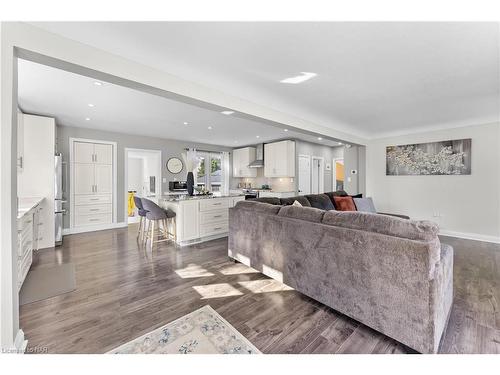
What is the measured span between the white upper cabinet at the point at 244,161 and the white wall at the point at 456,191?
3771 mm

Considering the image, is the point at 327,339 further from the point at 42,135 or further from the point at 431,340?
the point at 42,135

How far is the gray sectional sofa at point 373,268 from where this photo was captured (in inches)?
56.2

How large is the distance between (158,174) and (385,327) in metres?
6.19

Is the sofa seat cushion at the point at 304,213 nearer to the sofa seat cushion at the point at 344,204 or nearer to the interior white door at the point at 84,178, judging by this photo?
the sofa seat cushion at the point at 344,204

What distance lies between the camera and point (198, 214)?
4164 millimetres

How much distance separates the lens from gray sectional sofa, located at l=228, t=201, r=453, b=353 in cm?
143

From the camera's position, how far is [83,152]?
5.12 meters

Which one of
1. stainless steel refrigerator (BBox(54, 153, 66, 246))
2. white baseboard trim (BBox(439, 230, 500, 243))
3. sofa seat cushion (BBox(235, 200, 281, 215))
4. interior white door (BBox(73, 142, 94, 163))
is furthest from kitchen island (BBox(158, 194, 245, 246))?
white baseboard trim (BBox(439, 230, 500, 243))

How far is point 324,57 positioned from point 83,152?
18.3 ft

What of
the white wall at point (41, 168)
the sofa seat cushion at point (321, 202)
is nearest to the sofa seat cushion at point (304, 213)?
the sofa seat cushion at point (321, 202)

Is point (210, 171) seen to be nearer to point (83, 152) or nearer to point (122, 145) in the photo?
point (122, 145)

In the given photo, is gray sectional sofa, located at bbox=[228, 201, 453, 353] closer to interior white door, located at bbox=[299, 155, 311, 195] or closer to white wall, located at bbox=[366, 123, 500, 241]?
white wall, located at bbox=[366, 123, 500, 241]

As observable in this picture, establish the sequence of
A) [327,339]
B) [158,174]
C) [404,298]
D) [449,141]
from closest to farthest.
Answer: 1. [404,298]
2. [327,339]
3. [449,141]
4. [158,174]
